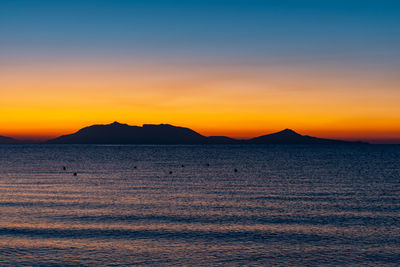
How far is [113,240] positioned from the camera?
27562 mm

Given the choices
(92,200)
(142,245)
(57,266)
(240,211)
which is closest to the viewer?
(57,266)

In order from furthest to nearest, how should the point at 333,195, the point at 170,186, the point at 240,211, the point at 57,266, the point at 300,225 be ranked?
the point at 170,186
the point at 333,195
the point at 240,211
the point at 300,225
the point at 57,266

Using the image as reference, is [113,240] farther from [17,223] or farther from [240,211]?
[240,211]

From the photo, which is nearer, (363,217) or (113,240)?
(113,240)

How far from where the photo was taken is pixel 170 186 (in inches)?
2343

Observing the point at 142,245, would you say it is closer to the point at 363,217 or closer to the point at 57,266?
the point at 57,266

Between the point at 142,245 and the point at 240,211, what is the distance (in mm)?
13512

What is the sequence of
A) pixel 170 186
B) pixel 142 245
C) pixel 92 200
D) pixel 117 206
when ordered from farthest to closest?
pixel 170 186 → pixel 92 200 → pixel 117 206 → pixel 142 245

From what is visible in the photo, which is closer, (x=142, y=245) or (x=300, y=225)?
(x=142, y=245)

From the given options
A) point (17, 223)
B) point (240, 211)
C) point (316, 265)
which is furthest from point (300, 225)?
point (17, 223)

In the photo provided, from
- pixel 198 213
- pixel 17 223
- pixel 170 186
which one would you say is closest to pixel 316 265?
pixel 198 213

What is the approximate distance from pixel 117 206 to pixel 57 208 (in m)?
5.66

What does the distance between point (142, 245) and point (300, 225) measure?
504 inches

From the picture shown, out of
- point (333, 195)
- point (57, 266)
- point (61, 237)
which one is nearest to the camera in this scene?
point (57, 266)
